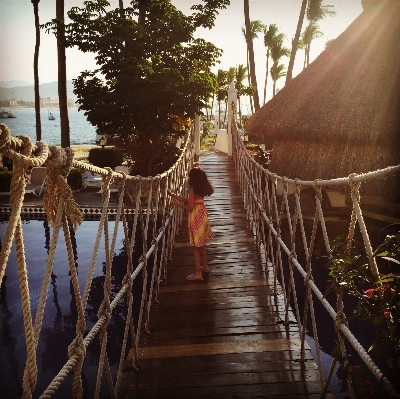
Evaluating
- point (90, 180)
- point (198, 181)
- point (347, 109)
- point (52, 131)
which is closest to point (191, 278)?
point (198, 181)

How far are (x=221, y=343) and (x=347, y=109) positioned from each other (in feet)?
16.9

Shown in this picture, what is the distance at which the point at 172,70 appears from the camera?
26.1 ft

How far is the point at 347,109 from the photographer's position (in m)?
6.20

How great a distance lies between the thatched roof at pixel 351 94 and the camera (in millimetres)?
5805

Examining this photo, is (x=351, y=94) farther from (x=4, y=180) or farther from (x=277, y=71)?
(x=277, y=71)

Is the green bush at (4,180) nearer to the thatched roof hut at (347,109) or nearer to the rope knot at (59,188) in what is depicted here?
the thatched roof hut at (347,109)

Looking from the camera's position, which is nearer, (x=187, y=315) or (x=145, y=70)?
(x=187, y=315)

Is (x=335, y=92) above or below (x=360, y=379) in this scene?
above

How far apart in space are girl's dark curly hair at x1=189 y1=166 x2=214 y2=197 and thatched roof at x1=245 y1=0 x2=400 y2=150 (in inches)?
145

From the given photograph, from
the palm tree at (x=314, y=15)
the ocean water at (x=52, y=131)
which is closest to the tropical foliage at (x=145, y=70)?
the palm tree at (x=314, y=15)

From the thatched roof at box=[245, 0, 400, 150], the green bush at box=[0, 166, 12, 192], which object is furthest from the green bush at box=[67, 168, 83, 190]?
the thatched roof at box=[245, 0, 400, 150]

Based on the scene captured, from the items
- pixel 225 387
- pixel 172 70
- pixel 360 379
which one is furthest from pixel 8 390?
pixel 172 70

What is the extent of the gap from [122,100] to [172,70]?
1331 mm

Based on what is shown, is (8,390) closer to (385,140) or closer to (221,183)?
(221,183)
